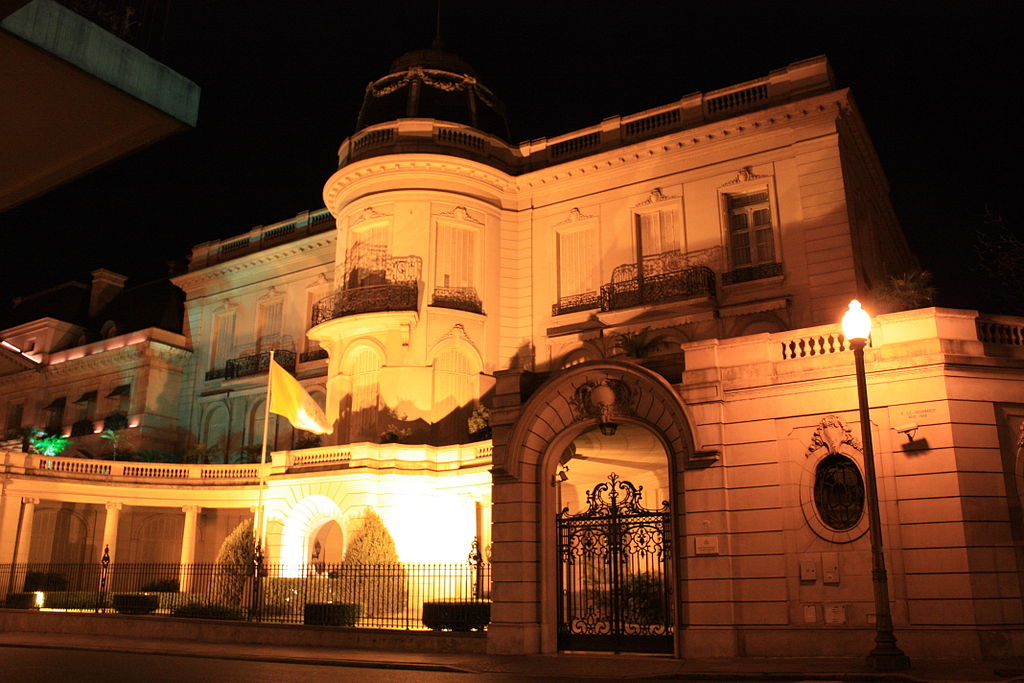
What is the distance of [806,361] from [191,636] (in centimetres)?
1713

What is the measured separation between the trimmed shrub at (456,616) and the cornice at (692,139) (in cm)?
1919

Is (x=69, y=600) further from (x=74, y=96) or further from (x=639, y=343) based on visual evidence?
(x=74, y=96)

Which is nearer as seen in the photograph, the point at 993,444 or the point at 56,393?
the point at 993,444

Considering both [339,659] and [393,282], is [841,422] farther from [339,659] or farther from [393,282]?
[393,282]

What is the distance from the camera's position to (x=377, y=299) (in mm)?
34156

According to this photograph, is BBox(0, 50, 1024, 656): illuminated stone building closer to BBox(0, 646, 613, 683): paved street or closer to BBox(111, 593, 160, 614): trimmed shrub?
BBox(0, 646, 613, 683): paved street

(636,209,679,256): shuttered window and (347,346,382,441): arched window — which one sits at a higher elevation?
(636,209,679,256): shuttered window

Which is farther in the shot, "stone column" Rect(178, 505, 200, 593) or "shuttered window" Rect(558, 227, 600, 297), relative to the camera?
"stone column" Rect(178, 505, 200, 593)

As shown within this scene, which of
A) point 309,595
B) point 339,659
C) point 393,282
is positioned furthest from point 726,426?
point 393,282

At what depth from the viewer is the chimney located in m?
56.7

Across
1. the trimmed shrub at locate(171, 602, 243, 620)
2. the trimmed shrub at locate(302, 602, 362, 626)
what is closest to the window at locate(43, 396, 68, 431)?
the trimmed shrub at locate(171, 602, 243, 620)

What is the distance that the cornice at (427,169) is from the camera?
35.1 metres

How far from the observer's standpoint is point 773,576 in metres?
16.1

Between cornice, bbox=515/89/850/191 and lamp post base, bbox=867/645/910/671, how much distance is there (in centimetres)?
2112
